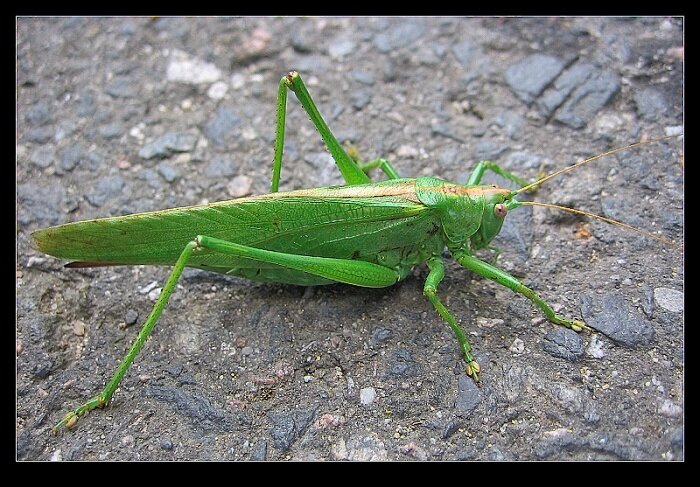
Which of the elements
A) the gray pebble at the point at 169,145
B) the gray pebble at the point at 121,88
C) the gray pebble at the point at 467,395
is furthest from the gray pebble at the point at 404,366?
the gray pebble at the point at 121,88

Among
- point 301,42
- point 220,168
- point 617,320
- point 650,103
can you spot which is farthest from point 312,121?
point 650,103

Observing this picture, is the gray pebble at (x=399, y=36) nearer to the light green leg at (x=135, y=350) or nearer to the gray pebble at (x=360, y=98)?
the gray pebble at (x=360, y=98)

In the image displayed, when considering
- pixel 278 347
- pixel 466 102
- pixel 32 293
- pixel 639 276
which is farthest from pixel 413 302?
pixel 32 293

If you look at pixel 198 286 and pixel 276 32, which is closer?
pixel 198 286

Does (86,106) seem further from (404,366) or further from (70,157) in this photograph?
(404,366)

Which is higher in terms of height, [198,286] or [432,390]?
[198,286]

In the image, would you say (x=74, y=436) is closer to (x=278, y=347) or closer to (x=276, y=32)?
(x=278, y=347)

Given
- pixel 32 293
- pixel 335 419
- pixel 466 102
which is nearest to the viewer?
pixel 335 419
